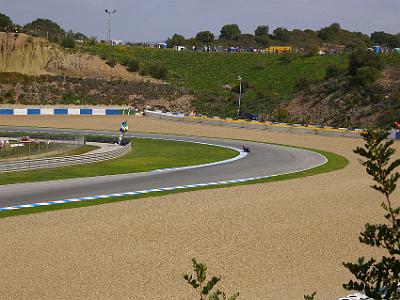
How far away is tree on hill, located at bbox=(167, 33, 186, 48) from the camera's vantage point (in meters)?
148

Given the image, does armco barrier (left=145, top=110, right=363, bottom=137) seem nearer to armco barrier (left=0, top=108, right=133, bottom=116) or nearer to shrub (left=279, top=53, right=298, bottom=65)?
armco barrier (left=0, top=108, right=133, bottom=116)

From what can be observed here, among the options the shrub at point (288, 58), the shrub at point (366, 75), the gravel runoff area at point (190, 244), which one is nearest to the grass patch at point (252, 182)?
the gravel runoff area at point (190, 244)

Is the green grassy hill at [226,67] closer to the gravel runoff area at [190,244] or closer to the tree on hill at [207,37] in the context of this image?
the tree on hill at [207,37]

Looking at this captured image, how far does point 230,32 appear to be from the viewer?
170 metres

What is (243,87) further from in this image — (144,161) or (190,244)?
(190,244)

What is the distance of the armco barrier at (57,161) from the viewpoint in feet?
93.2

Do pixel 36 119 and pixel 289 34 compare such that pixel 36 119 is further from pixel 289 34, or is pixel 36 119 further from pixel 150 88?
pixel 289 34

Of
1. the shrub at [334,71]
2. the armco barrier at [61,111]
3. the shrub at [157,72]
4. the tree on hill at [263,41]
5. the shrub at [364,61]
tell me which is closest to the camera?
the armco barrier at [61,111]

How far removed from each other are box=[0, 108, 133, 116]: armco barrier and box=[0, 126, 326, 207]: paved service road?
3043 cm

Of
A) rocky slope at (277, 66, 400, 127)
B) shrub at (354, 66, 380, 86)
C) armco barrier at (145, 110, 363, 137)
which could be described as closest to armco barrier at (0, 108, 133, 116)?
armco barrier at (145, 110, 363, 137)

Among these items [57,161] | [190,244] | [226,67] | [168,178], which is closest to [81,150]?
[57,161]

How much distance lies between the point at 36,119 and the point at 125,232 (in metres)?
46.7

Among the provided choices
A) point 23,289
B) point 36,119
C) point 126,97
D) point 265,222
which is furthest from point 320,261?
point 126,97

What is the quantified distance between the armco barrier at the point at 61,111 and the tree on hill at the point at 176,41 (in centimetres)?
8148
